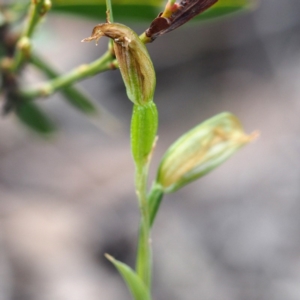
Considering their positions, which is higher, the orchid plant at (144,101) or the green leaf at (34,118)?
the green leaf at (34,118)

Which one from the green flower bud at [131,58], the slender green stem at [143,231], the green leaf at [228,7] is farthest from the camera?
the green leaf at [228,7]

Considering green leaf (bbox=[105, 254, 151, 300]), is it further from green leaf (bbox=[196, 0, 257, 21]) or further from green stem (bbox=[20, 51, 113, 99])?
green leaf (bbox=[196, 0, 257, 21])

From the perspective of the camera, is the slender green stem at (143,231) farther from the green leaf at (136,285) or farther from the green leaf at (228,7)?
the green leaf at (228,7)

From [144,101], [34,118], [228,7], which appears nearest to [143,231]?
[144,101]

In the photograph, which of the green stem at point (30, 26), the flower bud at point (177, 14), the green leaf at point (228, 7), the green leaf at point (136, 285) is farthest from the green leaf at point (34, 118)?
the flower bud at point (177, 14)

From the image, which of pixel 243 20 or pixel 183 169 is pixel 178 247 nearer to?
pixel 183 169

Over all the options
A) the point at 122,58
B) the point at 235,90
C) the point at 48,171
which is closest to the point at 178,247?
the point at 48,171

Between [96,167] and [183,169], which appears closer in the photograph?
[183,169]

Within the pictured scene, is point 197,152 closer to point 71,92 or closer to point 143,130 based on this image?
point 143,130
